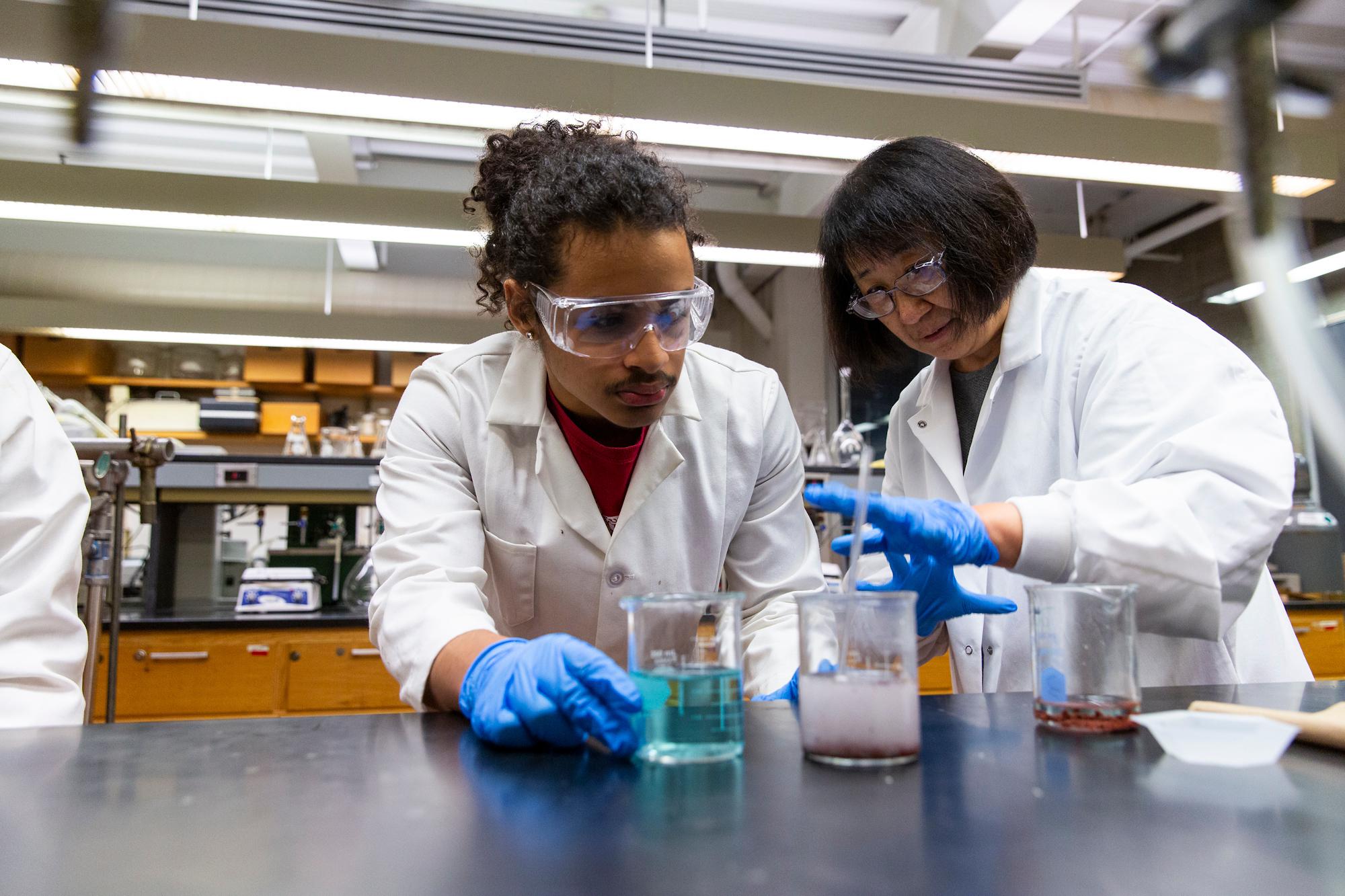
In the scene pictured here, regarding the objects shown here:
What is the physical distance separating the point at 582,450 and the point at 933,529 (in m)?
0.61

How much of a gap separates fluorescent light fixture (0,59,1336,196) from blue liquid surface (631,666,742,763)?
2.03 m

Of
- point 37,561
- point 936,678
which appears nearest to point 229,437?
point 936,678

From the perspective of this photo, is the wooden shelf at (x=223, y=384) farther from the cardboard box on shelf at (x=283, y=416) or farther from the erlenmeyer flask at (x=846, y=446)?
the erlenmeyer flask at (x=846, y=446)

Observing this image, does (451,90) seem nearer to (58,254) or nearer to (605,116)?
(605,116)

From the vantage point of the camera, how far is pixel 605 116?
2.80 meters

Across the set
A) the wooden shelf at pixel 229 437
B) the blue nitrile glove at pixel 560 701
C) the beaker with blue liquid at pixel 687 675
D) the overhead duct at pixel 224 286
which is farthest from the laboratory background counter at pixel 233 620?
the wooden shelf at pixel 229 437

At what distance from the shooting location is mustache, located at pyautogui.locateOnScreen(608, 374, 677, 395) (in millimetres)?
1253

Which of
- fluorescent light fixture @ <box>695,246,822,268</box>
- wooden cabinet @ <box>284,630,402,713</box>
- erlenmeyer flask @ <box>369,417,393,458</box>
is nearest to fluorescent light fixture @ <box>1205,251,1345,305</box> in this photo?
fluorescent light fixture @ <box>695,246,822,268</box>

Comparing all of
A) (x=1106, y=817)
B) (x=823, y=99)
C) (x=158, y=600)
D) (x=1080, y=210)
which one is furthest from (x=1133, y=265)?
(x=1106, y=817)

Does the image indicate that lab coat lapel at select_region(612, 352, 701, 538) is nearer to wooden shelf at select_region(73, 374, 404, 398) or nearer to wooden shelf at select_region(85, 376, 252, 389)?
wooden shelf at select_region(73, 374, 404, 398)

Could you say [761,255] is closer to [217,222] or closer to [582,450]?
[217,222]

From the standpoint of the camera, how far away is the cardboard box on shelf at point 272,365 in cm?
703

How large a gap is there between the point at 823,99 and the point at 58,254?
5968mm

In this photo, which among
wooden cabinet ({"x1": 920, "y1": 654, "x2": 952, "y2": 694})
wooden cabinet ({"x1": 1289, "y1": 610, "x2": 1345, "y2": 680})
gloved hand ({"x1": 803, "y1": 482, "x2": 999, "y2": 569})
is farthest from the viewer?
wooden cabinet ({"x1": 1289, "y1": 610, "x2": 1345, "y2": 680})
